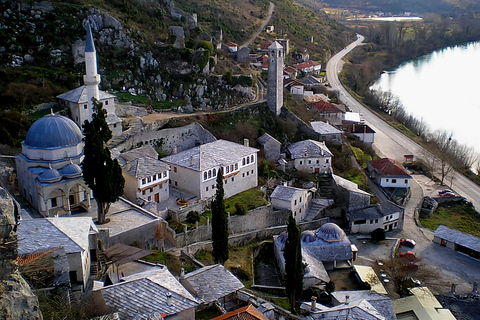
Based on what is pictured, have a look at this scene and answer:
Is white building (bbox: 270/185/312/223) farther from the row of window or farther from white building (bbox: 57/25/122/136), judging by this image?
white building (bbox: 57/25/122/136)

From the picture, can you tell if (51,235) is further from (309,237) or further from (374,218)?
(374,218)

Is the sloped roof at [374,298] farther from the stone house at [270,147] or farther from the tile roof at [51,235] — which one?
the stone house at [270,147]

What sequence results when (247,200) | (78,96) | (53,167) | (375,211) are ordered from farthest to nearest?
(375,211)
(78,96)
(247,200)
(53,167)

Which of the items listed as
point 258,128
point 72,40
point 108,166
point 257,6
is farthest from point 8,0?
point 257,6

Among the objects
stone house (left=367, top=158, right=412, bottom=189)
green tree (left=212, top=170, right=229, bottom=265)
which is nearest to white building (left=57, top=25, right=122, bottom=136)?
green tree (left=212, top=170, right=229, bottom=265)

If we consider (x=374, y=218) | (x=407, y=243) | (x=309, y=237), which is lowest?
(x=407, y=243)

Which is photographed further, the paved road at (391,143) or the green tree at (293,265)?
the paved road at (391,143)

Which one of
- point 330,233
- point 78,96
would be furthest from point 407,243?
point 78,96

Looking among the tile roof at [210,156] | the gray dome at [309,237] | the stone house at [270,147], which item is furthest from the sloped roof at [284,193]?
the stone house at [270,147]
